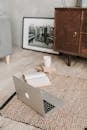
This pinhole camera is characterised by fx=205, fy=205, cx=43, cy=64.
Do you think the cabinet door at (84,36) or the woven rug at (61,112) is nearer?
the woven rug at (61,112)

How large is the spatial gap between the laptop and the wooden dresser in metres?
0.94

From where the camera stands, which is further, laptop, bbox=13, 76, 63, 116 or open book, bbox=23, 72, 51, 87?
open book, bbox=23, 72, 51, 87

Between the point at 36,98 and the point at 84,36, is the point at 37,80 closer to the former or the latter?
the point at 36,98

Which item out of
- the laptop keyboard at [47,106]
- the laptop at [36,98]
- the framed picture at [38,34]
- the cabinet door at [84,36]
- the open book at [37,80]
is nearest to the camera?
the laptop at [36,98]

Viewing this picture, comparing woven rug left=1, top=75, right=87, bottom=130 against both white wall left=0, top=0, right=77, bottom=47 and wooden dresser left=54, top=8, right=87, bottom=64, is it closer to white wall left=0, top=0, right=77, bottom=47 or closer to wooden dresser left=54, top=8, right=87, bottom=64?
wooden dresser left=54, top=8, right=87, bottom=64

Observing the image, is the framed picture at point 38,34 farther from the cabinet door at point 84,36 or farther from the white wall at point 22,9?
the cabinet door at point 84,36

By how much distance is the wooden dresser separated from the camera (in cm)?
227

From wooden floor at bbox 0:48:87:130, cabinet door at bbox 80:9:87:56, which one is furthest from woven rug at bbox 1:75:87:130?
cabinet door at bbox 80:9:87:56

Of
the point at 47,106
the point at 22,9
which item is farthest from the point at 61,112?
the point at 22,9

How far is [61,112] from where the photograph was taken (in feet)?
4.66

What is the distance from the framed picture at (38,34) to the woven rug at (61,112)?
4.34ft

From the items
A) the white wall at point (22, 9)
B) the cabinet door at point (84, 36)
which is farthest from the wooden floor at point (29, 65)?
the white wall at point (22, 9)

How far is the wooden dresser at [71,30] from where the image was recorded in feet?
7.45

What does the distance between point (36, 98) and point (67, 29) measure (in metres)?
1.29
